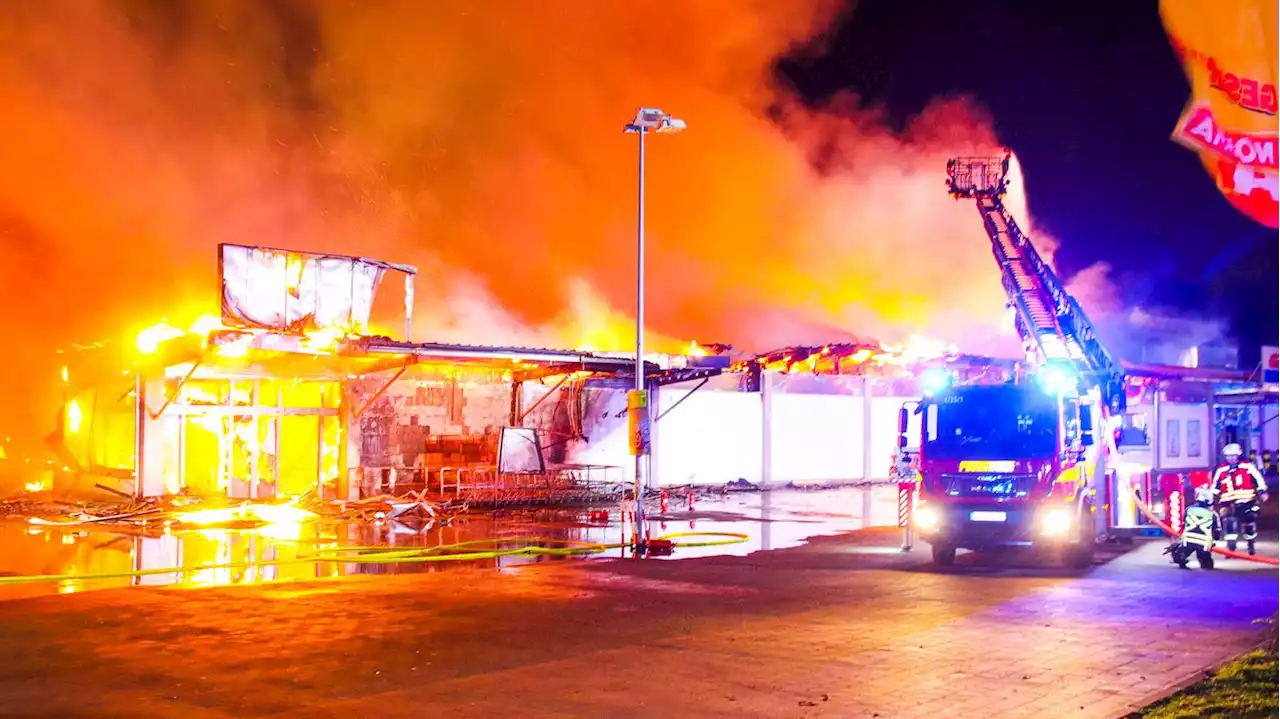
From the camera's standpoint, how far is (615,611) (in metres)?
11.0

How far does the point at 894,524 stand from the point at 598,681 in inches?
569

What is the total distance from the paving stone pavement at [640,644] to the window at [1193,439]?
29003 millimetres

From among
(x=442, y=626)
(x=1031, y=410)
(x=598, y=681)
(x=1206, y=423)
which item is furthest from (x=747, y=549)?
(x=1206, y=423)

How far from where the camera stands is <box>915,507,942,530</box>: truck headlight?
14734 millimetres

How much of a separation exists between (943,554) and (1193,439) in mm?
30292

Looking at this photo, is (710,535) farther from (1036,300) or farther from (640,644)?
(1036,300)

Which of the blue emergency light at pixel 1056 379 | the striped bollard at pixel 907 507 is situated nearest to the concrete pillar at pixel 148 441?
the striped bollard at pixel 907 507

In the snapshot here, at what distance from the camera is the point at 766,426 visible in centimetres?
3278

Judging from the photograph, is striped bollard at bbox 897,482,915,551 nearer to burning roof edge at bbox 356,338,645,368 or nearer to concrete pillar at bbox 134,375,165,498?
burning roof edge at bbox 356,338,645,368

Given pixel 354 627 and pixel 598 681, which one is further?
pixel 354 627

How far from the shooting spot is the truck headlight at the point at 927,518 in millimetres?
14734

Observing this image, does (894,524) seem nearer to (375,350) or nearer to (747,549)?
(747,549)

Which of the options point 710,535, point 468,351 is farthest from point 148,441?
point 710,535

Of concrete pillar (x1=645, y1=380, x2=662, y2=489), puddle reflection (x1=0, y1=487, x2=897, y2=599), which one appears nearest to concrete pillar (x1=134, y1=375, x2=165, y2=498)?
puddle reflection (x1=0, y1=487, x2=897, y2=599)
